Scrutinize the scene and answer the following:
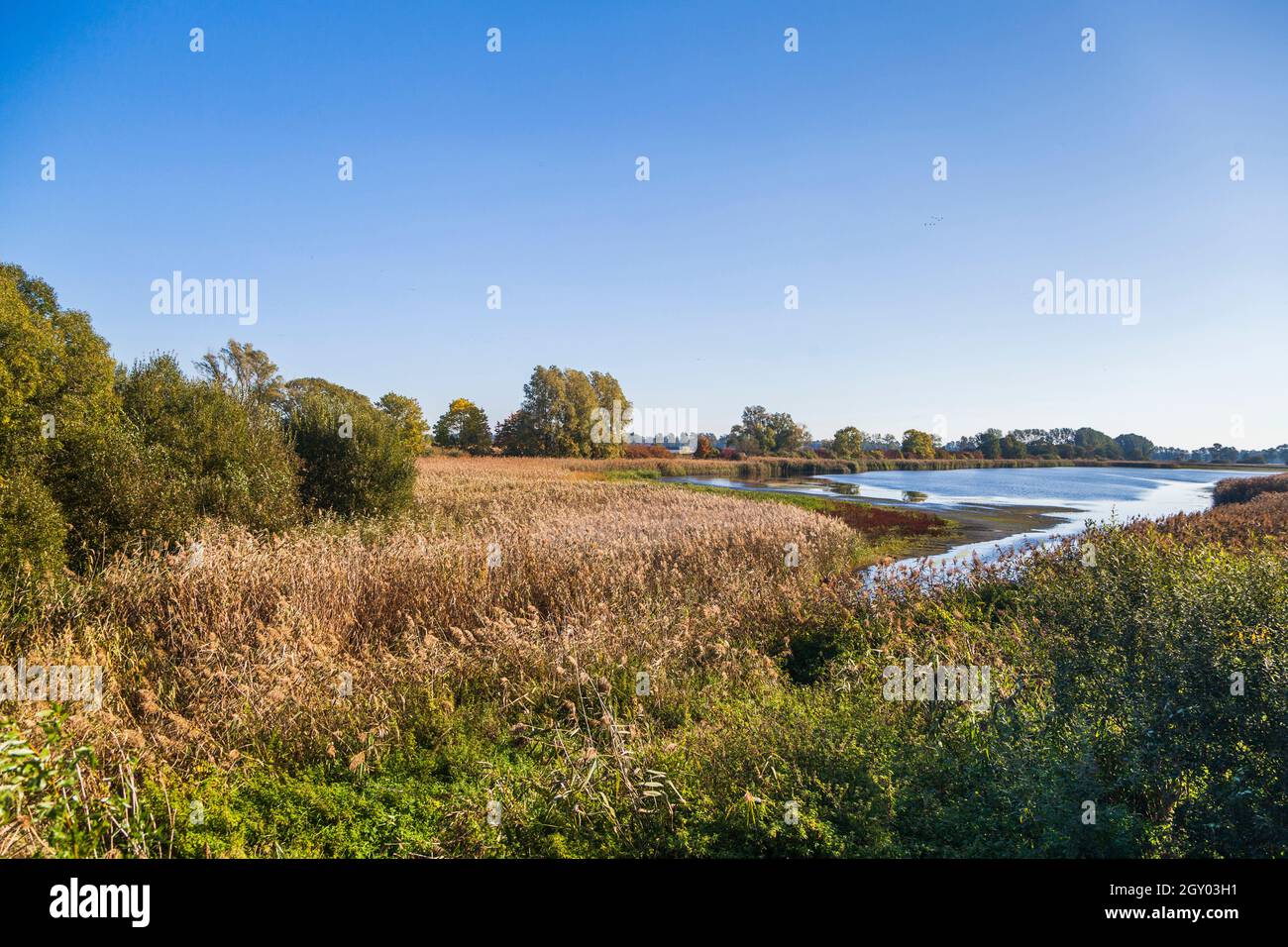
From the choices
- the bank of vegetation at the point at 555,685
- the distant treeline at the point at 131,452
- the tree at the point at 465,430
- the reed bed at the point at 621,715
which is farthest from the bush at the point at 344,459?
the tree at the point at 465,430

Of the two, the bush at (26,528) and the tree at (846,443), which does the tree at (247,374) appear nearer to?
the bush at (26,528)

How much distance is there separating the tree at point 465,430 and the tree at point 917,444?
74.2m

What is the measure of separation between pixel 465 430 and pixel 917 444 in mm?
79088

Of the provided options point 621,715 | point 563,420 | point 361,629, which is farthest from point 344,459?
point 563,420

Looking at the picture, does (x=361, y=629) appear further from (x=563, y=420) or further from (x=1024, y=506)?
(x=563, y=420)

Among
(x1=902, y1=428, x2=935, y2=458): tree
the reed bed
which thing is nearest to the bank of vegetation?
the reed bed

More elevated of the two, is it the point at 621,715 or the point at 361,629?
the point at 361,629

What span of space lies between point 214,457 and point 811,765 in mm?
11758

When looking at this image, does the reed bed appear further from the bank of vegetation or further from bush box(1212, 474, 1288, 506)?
bush box(1212, 474, 1288, 506)

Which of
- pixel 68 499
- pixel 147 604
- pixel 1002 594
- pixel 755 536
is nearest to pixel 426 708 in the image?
pixel 147 604

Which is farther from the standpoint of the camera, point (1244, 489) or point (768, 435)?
point (768, 435)

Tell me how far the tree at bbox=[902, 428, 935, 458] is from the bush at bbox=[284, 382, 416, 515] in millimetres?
105948

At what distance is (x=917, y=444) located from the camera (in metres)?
109

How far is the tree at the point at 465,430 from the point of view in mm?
70625
